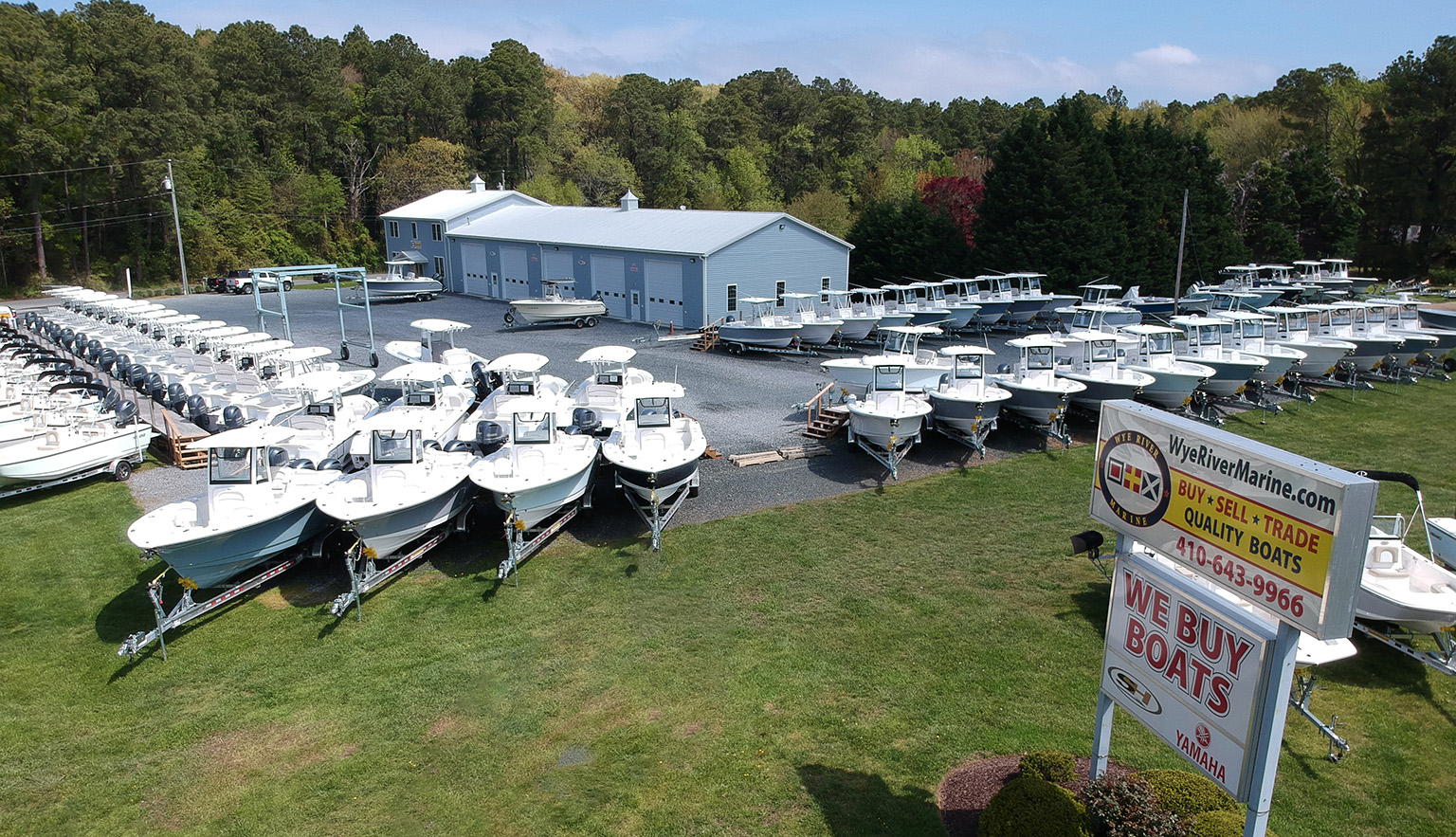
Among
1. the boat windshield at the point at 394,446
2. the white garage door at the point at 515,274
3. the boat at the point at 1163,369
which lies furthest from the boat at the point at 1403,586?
the white garage door at the point at 515,274

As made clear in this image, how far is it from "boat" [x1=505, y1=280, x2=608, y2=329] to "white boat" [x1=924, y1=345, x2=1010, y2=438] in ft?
66.5

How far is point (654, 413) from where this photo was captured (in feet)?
56.7

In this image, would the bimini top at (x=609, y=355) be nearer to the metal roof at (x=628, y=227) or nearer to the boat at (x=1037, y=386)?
the boat at (x=1037, y=386)

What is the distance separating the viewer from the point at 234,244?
5703 cm

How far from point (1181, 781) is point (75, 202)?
210 ft

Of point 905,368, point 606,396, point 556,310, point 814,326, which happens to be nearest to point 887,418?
point 905,368

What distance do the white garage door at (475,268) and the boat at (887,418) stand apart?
31667mm

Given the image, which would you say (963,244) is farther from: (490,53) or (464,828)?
(490,53)

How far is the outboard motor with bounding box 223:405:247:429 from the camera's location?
63.7 feet

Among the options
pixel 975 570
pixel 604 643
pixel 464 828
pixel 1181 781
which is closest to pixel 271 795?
pixel 464 828

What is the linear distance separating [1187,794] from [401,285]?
44.8 meters

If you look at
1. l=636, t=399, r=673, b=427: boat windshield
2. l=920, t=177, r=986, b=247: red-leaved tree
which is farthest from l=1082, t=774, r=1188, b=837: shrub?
l=920, t=177, r=986, b=247: red-leaved tree

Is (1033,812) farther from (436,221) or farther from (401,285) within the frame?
(436,221)

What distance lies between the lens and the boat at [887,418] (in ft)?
60.4
